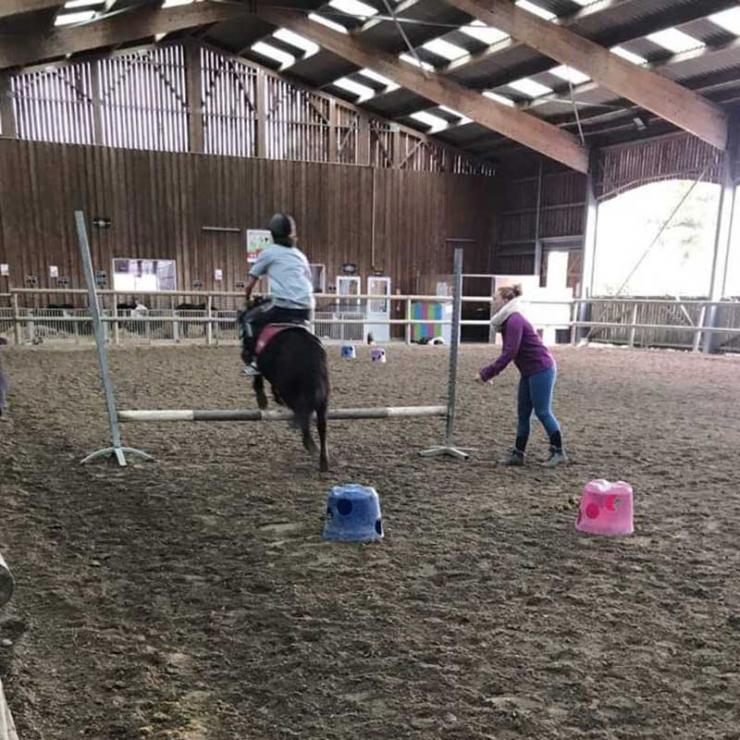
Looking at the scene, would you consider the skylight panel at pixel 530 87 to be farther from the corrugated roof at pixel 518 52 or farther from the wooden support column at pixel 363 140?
the wooden support column at pixel 363 140

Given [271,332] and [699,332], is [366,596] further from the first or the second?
[699,332]

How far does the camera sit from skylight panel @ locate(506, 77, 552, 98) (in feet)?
61.3

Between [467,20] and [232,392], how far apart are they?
39.5 ft

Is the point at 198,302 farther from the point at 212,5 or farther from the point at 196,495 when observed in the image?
the point at 196,495

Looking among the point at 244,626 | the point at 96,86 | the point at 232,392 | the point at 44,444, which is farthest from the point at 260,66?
the point at 244,626

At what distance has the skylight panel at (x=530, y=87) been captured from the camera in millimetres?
18688

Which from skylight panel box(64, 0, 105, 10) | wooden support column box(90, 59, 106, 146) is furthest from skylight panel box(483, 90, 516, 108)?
wooden support column box(90, 59, 106, 146)

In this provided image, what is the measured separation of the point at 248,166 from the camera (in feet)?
73.5

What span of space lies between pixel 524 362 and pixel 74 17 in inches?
671

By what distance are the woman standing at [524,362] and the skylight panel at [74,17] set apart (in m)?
16.0

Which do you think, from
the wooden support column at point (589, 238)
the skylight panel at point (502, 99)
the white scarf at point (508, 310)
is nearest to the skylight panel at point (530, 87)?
the skylight panel at point (502, 99)

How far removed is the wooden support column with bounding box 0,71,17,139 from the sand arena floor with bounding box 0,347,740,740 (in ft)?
56.0

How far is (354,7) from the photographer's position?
57.1 ft

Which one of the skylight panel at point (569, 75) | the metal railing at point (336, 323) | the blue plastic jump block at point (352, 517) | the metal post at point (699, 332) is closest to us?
the blue plastic jump block at point (352, 517)
